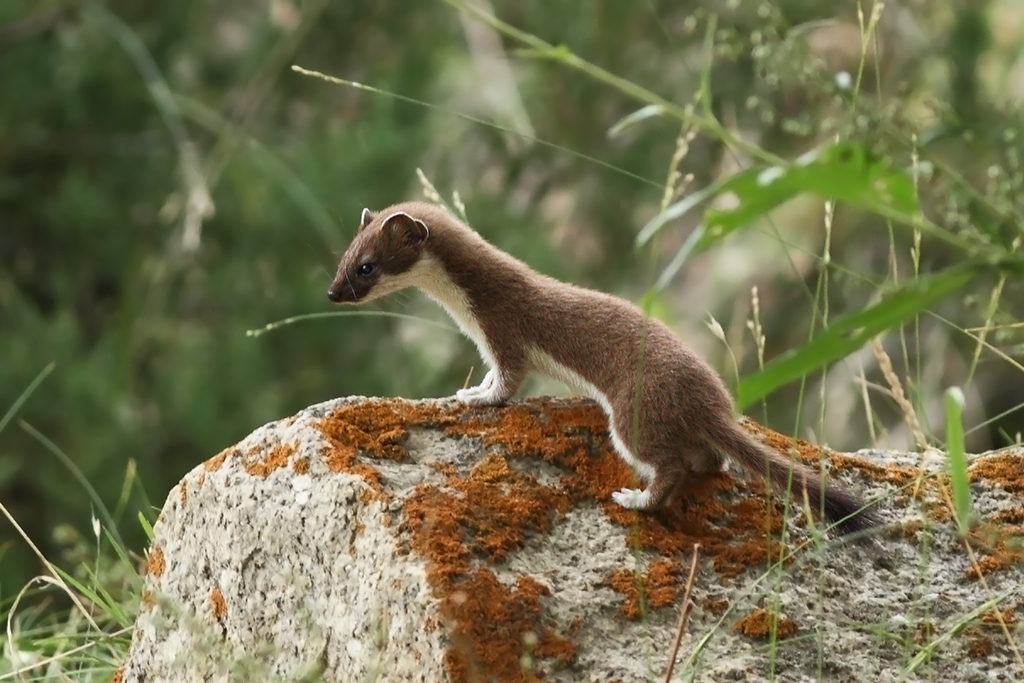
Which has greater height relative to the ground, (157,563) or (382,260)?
(382,260)

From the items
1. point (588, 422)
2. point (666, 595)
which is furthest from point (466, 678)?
point (588, 422)

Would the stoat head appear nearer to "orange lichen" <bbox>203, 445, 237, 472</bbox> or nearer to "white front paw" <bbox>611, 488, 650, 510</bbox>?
"orange lichen" <bbox>203, 445, 237, 472</bbox>

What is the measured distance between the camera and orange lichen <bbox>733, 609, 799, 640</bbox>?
2.59 metres

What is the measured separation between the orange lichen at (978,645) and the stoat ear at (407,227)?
160 cm

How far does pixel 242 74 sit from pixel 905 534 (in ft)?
19.0

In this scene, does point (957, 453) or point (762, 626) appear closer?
point (957, 453)

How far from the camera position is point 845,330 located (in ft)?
5.84

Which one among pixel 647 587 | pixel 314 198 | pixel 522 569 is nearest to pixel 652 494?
pixel 647 587

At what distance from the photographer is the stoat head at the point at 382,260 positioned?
11.4 feet

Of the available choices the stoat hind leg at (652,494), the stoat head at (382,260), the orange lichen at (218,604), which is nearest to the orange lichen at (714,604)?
the stoat hind leg at (652,494)

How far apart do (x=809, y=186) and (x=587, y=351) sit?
147cm

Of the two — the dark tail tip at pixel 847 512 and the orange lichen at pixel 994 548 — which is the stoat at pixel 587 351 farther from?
the orange lichen at pixel 994 548

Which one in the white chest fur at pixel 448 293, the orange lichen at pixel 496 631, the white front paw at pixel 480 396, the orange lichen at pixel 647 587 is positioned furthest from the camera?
the white chest fur at pixel 448 293

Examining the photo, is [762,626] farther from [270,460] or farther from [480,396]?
[270,460]
